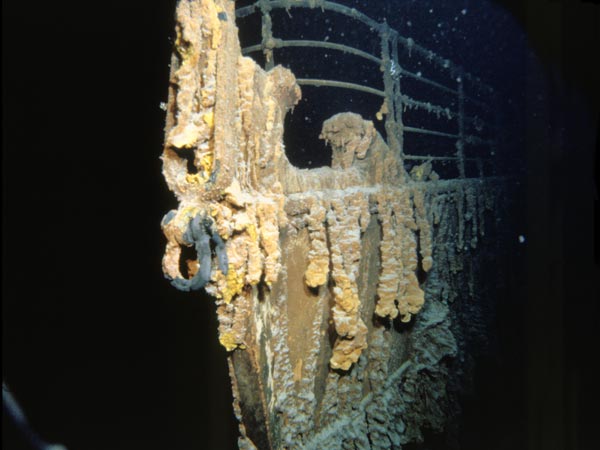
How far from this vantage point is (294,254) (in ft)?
4.90

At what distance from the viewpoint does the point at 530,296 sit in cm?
338

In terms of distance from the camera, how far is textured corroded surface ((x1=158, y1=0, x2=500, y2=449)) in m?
1.06

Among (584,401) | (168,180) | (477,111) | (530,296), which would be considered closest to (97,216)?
(168,180)

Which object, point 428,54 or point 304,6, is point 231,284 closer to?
point 304,6

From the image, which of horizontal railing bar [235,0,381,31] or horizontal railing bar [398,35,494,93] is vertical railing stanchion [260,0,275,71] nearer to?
horizontal railing bar [235,0,381,31]

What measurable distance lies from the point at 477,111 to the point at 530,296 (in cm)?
349

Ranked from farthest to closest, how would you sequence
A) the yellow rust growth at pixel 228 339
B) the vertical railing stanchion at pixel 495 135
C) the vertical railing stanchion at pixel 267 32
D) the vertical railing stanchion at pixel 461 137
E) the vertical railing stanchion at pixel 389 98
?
the vertical railing stanchion at pixel 495 135, the vertical railing stanchion at pixel 461 137, the vertical railing stanchion at pixel 389 98, the vertical railing stanchion at pixel 267 32, the yellow rust growth at pixel 228 339

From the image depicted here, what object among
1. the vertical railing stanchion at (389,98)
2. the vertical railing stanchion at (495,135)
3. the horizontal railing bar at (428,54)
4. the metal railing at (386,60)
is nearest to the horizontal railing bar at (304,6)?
the metal railing at (386,60)

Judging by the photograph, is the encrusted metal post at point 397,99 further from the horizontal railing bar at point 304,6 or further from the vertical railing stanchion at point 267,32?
the vertical railing stanchion at point 267,32

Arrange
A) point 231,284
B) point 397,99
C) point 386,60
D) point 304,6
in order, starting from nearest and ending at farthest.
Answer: point 231,284, point 304,6, point 386,60, point 397,99

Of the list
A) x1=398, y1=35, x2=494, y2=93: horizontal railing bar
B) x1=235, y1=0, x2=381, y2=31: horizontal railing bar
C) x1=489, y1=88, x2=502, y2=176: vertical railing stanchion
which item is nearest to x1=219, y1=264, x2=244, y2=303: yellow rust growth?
x1=235, y1=0, x2=381, y2=31: horizontal railing bar

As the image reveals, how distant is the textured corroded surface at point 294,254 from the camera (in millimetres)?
1062

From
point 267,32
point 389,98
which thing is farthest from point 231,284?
point 389,98

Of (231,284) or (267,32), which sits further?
(267,32)
